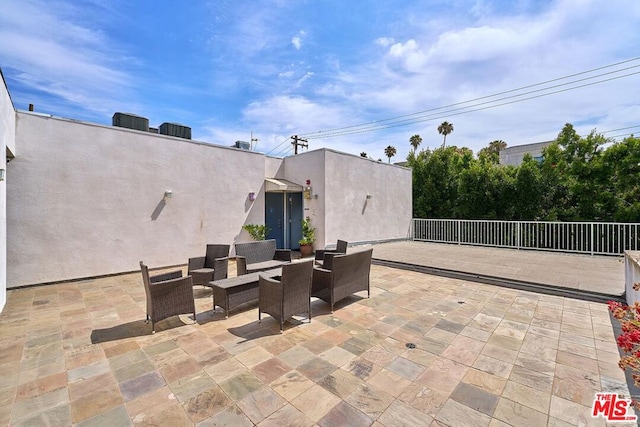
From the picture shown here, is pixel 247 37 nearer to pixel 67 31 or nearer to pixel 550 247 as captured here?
pixel 67 31

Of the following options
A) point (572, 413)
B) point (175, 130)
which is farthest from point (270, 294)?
point (175, 130)

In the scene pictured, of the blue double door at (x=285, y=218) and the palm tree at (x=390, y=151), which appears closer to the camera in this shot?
the blue double door at (x=285, y=218)

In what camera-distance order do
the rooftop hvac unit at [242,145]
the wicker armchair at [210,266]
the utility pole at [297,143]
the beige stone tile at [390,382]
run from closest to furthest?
1. the beige stone tile at [390,382]
2. the wicker armchair at [210,266]
3. the rooftop hvac unit at [242,145]
4. the utility pole at [297,143]

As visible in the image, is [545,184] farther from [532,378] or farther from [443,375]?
[443,375]

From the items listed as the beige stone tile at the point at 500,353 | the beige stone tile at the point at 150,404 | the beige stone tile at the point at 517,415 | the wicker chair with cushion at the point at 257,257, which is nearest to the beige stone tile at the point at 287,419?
the beige stone tile at the point at 150,404

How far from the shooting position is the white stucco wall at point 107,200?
6016 mm

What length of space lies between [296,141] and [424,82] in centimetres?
818

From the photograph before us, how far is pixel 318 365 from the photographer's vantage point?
115 inches

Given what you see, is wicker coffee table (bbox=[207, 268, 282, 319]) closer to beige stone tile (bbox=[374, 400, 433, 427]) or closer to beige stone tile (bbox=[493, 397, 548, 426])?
beige stone tile (bbox=[374, 400, 433, 427])

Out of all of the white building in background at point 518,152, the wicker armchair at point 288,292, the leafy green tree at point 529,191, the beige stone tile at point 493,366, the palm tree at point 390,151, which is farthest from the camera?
the palm tree at point 390,151

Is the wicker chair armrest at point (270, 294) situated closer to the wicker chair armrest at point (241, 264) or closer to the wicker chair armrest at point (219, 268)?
the wicker chair armrest at point (241, 264)

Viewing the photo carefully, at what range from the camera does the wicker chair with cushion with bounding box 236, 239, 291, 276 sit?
5.65m

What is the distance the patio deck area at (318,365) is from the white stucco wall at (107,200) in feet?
6.28

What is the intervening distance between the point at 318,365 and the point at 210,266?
421cm
